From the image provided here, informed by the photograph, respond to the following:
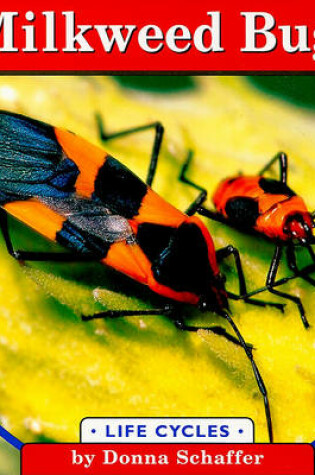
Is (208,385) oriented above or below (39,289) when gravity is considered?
below

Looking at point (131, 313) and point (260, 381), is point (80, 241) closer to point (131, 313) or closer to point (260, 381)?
point (131, 313)

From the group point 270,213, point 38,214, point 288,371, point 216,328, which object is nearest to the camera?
point 288,371

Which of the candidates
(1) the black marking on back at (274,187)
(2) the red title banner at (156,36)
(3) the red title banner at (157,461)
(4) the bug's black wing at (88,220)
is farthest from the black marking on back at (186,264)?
(2) the red title banner at (156,36)

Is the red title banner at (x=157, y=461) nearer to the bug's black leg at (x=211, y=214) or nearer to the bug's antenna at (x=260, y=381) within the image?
the bug's antenna at (x=260, y=381)

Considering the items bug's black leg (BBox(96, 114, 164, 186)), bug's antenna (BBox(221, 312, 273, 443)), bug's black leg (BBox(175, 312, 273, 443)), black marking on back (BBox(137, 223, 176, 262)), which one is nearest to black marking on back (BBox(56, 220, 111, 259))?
black marking on back (BBox(137, 223, 176, 262))

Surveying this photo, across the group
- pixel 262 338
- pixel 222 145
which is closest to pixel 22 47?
pixel 222 145

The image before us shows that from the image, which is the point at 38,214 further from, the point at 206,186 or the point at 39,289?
the point at 206,186

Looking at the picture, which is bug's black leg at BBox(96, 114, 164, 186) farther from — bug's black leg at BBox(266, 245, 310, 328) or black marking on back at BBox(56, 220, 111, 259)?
bug's black leg at BBox(266, 245, 310, 328)

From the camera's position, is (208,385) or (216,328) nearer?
(208,385)
